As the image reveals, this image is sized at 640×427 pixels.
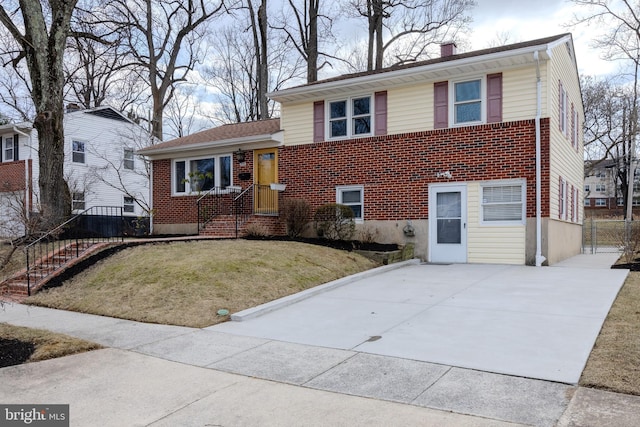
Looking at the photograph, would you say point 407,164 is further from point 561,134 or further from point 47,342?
point 47,342

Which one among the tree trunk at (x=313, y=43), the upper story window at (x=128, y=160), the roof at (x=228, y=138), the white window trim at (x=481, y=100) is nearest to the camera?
the white window trim at (x=481, y=100)

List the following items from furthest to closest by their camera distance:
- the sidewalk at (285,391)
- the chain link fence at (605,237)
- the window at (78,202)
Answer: the window at (78,202) < the chain link fence at (605,237) < the sidewalk at (285,391)

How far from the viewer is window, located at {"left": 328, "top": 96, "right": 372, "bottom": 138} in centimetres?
1457

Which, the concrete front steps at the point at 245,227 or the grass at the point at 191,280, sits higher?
the concrete front steps at the point at 245,227

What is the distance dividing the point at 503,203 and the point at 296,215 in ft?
19.1

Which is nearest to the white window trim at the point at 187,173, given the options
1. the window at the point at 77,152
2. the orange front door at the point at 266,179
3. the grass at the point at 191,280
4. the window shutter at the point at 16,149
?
the orange front door at the point at 266,179

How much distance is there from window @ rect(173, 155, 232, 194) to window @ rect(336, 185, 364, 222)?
4.17 metres

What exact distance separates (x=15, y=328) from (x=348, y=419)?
540cm

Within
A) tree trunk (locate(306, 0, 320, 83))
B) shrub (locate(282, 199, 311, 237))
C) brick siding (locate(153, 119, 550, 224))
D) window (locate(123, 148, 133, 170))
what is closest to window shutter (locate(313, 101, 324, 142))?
A: brick siding (locate(153, 119, 550, 224))

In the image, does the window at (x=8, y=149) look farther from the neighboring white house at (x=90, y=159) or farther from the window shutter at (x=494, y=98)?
the window shutter at (x=494, y=98)

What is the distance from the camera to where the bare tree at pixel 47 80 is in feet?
46.0

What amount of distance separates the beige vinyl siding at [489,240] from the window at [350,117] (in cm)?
376

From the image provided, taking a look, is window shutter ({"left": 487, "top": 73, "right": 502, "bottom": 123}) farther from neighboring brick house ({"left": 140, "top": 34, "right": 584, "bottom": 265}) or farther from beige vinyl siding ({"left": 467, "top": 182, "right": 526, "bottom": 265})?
beige vinyl siding ({"left": 467, "top": 182, "right": 526, "bottom": 265})

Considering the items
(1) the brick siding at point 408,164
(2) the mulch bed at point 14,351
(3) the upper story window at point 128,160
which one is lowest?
(2) the mulch bed at point 14,351
